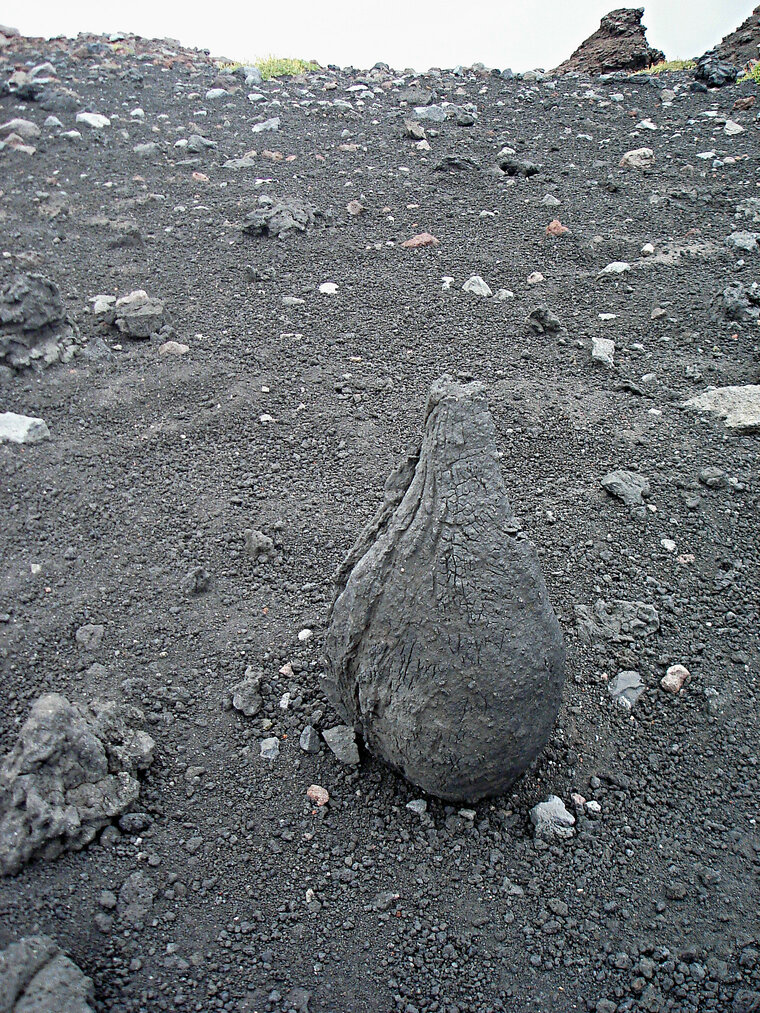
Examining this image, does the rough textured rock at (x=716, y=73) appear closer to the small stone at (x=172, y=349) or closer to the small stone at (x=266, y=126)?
the small stone at (x=266, y=126)

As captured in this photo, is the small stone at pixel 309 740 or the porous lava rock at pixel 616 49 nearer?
the small stone at pixel 309 740

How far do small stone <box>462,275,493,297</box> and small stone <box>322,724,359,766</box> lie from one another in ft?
13.7

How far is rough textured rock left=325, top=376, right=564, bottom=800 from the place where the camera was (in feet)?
7.57

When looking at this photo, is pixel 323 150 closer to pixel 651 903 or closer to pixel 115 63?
pixel 115 63

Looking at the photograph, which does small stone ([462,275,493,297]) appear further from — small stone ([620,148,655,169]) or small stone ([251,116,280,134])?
small stone ([251,116,280,134])

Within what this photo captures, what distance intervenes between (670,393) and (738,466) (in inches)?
33.6

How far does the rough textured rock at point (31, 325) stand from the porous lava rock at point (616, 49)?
30.4 ft

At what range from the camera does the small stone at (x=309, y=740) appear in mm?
2738

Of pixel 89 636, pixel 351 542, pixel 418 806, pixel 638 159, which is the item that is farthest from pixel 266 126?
pixel 418 806

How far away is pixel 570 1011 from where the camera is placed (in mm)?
2045

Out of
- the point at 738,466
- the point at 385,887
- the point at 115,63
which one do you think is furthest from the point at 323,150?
the point at 385,887

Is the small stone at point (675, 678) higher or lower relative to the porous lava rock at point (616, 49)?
lower

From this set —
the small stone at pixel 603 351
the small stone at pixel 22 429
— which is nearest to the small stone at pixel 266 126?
the small stone at pixel 603 351

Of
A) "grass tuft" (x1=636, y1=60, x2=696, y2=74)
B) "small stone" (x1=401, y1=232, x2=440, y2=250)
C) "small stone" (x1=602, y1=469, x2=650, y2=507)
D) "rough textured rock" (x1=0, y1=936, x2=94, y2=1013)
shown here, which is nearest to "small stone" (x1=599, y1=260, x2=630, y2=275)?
"small stone" (x1=401, y1=232, x2=440, y2=250)
